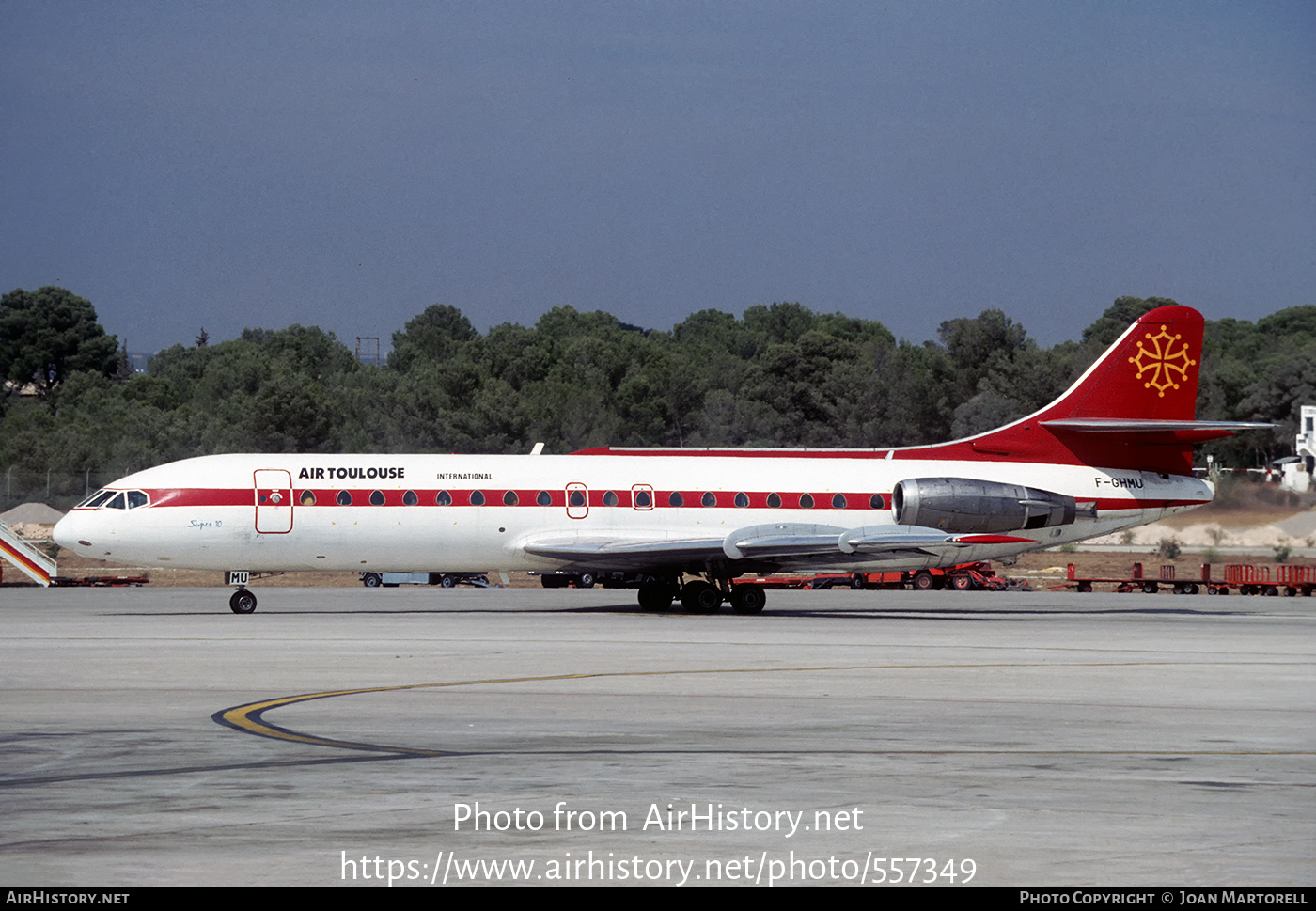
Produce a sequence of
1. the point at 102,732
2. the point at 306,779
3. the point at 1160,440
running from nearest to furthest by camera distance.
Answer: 1. the point at 306,779
2. the point at 102,732
3. the point at 1160,440

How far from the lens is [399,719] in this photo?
1509 centimetres

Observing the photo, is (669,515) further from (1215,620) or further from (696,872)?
(696,872)

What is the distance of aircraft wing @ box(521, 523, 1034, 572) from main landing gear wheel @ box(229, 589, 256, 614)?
6.06 meters

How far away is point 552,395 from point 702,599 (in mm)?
52101

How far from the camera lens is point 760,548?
3203cm

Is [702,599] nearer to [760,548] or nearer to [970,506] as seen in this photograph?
[760,548]

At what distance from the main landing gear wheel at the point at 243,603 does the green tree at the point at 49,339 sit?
95.0 m

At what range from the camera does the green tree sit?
4685 inches

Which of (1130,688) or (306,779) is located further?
(1130,688)

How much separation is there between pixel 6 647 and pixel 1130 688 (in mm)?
16633

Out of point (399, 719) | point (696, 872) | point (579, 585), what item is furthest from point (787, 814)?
point (579, 585)

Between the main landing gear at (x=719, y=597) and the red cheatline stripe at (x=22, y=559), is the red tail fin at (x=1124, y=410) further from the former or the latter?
the red cheatline stripe at (x=22, y=559)

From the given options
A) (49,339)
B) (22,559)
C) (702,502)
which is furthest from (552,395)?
(49,339)

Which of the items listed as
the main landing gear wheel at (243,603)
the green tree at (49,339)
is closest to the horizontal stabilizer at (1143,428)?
the main landing gear wheel at (243,603)
